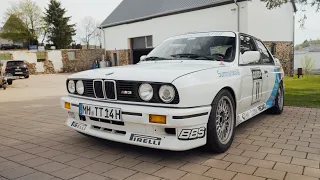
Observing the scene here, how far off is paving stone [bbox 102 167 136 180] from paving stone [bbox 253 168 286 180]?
1268 millimetres

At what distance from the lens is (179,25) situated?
65.0 ft

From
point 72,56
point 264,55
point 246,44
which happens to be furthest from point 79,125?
point 72,56

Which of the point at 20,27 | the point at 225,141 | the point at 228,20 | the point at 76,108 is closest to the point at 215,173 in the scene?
the point at 225,141

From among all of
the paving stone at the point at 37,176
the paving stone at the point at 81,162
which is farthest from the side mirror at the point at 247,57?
the paving stone at the point at 37,176

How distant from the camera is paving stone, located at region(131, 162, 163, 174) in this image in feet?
9.30

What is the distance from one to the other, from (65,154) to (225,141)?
2.01 m

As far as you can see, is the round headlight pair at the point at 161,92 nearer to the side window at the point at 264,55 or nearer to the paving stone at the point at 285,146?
the paving stone at the point at 285,146

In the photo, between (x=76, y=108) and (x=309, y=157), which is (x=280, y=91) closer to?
(x=309, y=157)

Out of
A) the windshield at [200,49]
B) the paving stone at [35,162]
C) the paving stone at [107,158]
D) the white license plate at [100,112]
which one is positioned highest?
the windshield at [200,49]

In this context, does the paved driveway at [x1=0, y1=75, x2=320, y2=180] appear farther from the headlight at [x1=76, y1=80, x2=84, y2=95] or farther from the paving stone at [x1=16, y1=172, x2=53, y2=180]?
the headlight at [x1=76, y1=80, x2=84, y2=95]

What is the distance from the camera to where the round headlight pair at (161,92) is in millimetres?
2791

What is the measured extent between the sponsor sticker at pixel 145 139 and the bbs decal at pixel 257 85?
2052 millimetres

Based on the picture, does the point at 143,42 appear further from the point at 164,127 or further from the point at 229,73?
the point at 164,127

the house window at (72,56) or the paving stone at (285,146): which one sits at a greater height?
the house window at (72,56)
